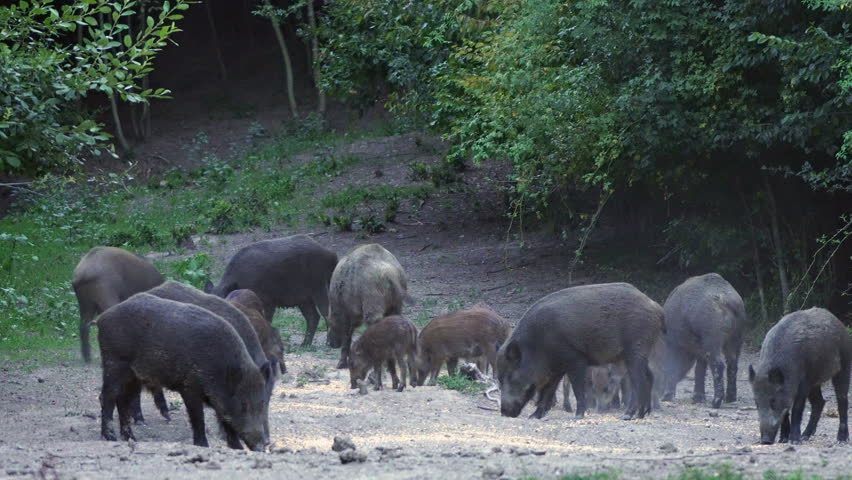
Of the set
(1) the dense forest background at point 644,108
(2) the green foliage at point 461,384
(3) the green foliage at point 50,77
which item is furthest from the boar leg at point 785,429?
(3) the green foliage at point 50,77

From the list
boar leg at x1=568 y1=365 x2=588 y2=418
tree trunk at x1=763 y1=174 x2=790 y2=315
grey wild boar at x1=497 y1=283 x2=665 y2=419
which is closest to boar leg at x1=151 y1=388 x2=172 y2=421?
grey wild boar at x1=497 y1=283 x2=665 y2=419

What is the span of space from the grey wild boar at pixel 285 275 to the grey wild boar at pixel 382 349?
2.75 metres

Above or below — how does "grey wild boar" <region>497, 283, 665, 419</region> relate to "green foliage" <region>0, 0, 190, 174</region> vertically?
below

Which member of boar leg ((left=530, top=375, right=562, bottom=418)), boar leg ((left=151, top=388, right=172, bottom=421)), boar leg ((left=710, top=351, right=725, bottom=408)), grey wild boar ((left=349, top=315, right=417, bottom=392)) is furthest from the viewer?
grey wild boar ((left=349, top=315, right=417, bottom=392))

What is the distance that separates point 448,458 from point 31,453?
2697mm

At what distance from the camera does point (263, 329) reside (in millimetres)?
10664

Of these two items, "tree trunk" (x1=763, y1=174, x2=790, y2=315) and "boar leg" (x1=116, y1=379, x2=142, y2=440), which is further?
"tree trunk" (x1=763, y1=174, x2=790, y2=315)

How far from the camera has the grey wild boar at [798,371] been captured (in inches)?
350

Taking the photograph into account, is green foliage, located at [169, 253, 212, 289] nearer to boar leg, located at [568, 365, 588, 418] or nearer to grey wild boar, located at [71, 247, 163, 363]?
grey wild boar, located at [71, 247, 163, 363]

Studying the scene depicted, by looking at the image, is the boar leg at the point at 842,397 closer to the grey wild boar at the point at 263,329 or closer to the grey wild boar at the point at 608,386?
the grey wild boar at the point at 608,386

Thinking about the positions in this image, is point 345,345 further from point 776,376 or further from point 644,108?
point 776,376

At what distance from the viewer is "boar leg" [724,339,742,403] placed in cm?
→ 1117

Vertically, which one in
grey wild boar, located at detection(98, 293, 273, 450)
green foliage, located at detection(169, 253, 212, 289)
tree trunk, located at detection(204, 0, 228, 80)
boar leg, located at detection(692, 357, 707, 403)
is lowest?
boar leg, located at detection(692, 357, 707, 403)

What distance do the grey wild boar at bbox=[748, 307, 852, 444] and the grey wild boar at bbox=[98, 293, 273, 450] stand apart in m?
4.02
